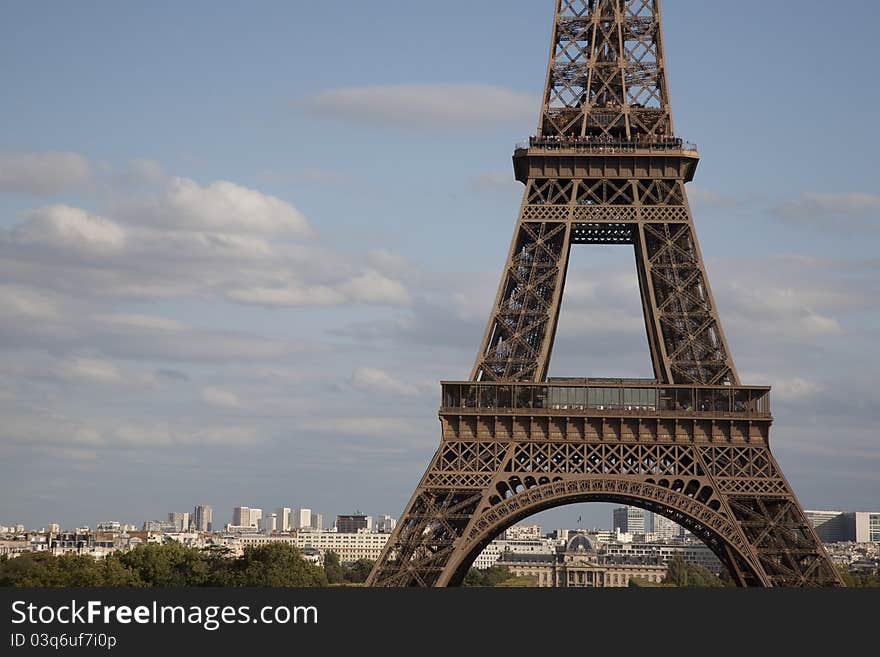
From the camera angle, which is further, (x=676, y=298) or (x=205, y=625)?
(x=676, y=298)

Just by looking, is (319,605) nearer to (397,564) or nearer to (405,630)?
(405,630)

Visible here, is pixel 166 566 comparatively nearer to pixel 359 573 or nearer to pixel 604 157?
pixel 604 157

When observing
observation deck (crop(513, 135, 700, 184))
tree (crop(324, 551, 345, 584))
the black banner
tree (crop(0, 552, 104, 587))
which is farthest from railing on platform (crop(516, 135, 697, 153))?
tree (crop(324, 551, 345, 584))

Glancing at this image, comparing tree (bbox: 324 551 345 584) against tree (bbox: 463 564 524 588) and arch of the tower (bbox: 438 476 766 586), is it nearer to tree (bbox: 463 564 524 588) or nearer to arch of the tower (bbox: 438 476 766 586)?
tree (bbox: 463 564 524 588)

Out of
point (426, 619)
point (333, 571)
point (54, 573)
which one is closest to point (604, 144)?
point (426, 619)

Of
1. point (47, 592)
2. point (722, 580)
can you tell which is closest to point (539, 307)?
point (47, 592)

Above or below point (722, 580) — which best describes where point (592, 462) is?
below

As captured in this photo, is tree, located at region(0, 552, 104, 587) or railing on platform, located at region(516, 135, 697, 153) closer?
railing on platform, located at region(516, 135, 697, 153)

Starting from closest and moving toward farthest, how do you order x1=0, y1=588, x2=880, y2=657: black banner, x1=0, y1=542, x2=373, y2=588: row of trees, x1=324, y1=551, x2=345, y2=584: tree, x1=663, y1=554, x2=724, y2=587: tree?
x1=0, y1=588, x2=880, y2=657: black banner, x1=0, y1=542, x2=373, y2=588: row of trees, x1=324, y1=551, x2=345, y2=584: tree, x1=663, y1=554, x2=724, y2=587: tree
